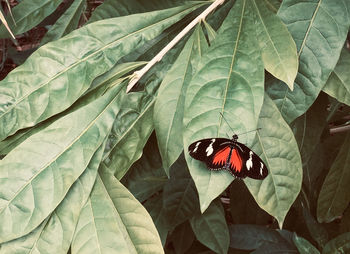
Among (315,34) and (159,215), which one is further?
(159,215)

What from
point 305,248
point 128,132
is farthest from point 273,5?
point 305,248

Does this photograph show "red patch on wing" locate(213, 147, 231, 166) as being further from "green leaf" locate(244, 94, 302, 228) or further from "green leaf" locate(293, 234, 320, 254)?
"green leaf" locate(293, 234, 320, 254)

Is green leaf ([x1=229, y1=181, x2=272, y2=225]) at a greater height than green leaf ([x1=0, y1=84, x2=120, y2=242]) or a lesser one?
lesser

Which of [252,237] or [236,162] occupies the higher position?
[236,162]

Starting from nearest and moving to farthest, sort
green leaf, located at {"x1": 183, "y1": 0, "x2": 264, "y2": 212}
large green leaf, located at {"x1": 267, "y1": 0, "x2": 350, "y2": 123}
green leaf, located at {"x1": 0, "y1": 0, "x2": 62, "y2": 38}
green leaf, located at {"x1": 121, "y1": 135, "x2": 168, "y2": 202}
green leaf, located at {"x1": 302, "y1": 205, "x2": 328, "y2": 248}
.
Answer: green leaf, located at {"x1": 183, "y1": 0, "x2": 264, "y2": 212}
large green leaf, located at {"x1": 267, "y1": 0, "x2": 350, "y2": 123}
green leaf, located at {"x1": 121, "y1": 135, "x2": 168, "y2": 202}
green leaf, located at {"x1": 0, "y1": 0, "x2": 62, "y2": 38}
green leaf, located at {"x1": 302, "y1": 205, "x2": 328, "y2": 248}

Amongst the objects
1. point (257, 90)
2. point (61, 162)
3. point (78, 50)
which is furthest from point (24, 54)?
point (257, 90)

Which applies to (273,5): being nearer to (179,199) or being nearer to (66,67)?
(66,67)

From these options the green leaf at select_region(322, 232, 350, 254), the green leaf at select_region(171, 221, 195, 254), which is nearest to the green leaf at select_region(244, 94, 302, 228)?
the green leaf at select_region(322, 232, 350, 254)
